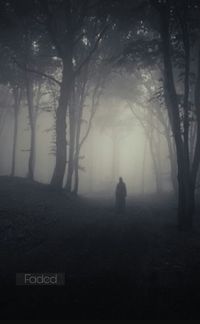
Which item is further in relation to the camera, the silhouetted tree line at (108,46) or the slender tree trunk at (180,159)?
the silhouetted tree line at (108,46)

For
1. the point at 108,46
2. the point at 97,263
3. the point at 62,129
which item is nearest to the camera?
the point at 97,263

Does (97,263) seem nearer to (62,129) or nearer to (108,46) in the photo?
(62,129)

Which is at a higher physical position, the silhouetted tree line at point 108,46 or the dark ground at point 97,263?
the silhouetted tree line at point 108,46

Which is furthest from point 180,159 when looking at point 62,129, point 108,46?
point 108,46

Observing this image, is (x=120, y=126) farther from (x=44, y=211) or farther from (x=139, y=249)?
(x=139, y=249)

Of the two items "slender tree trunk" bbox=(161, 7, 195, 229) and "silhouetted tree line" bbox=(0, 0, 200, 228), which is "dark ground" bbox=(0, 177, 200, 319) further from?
"silhouetted tree line" bbox=(0, 0, 200, 228)

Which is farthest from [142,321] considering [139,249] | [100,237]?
[100,237]

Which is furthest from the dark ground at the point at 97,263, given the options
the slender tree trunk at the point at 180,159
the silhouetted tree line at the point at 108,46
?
the silhouetted tree line at the point at 108,46

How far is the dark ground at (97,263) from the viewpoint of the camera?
754 cm

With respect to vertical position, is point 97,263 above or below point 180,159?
below

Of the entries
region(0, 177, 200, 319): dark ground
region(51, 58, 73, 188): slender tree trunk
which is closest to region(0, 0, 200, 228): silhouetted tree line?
region(51, 58, 73, 188): slender tree trunk

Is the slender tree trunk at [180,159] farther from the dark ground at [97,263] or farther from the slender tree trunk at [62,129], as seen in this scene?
the slender tree trunk at [62,129]

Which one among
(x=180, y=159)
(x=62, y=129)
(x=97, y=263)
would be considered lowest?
(x=97, y=263)

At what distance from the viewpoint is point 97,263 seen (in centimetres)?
1034
